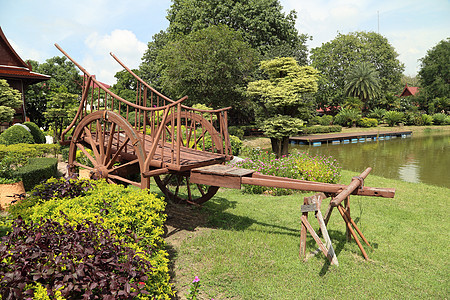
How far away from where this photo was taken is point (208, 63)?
2269 centimetres

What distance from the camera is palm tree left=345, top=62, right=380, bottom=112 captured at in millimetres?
42531

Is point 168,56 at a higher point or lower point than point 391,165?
higher

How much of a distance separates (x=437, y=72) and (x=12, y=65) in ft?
196

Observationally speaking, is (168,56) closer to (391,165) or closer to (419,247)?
(391,165)

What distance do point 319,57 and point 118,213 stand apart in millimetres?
46014

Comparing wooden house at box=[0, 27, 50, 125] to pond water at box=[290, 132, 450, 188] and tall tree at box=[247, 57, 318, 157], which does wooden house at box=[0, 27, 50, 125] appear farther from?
pond water at box=[290, 132, 450, 188]

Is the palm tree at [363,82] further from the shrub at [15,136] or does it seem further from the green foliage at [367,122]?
the shrub at [15,136]

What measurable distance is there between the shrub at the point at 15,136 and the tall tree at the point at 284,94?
10.4 meters

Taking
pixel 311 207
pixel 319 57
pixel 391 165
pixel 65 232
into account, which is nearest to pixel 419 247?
pixel 311 207

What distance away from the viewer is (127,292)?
2150mm

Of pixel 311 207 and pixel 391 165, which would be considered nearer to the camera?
pixel 311 207

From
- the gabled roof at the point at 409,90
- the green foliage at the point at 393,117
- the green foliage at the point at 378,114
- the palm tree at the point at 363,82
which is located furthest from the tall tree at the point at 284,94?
the gabled roof at the point at 409,90

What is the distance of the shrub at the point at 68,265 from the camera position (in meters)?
2.07

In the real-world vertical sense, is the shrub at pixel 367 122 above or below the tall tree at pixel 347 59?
below
